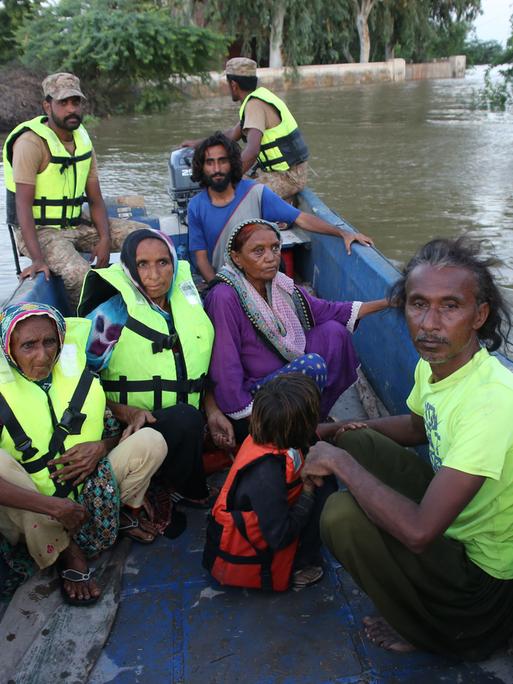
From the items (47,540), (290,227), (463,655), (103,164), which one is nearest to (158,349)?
Answer: (47,540)

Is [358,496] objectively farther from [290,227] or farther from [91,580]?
[290,227]

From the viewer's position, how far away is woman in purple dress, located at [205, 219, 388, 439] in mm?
2613

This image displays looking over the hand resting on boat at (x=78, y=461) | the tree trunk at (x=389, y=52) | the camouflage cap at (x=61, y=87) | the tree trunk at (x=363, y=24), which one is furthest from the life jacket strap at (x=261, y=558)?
the tree trunk at (x=389, y=52)

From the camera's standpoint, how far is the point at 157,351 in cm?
254

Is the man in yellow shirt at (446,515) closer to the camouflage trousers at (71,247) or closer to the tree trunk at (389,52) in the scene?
the camouflage trousers at (71,247)

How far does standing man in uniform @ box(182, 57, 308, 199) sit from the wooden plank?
2.94 metres

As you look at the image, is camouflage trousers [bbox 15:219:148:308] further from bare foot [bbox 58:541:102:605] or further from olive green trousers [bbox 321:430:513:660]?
olive green trousers [bbox 321:430:513:660]

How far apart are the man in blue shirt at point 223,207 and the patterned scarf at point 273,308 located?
0.87 m

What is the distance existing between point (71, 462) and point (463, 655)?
132 centimetres

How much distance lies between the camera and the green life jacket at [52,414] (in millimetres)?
2102

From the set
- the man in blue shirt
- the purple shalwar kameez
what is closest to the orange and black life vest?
the purple shalwar kameez

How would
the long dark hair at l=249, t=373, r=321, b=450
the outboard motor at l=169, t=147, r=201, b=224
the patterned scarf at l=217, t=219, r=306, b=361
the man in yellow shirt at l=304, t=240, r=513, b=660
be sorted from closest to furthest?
the man in yellow shirt at l=304, t=240, r=513, b=660
the long dark hair at l=249, t=373, r=321, b=450
the patterned scarf at l=217, t=219, r=306, b=361
the outboard motor at l=169, t=147, r=201, b=224

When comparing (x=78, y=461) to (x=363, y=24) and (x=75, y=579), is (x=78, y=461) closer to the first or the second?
(x=75, y=579)

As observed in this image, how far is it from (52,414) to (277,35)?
24949 mm
